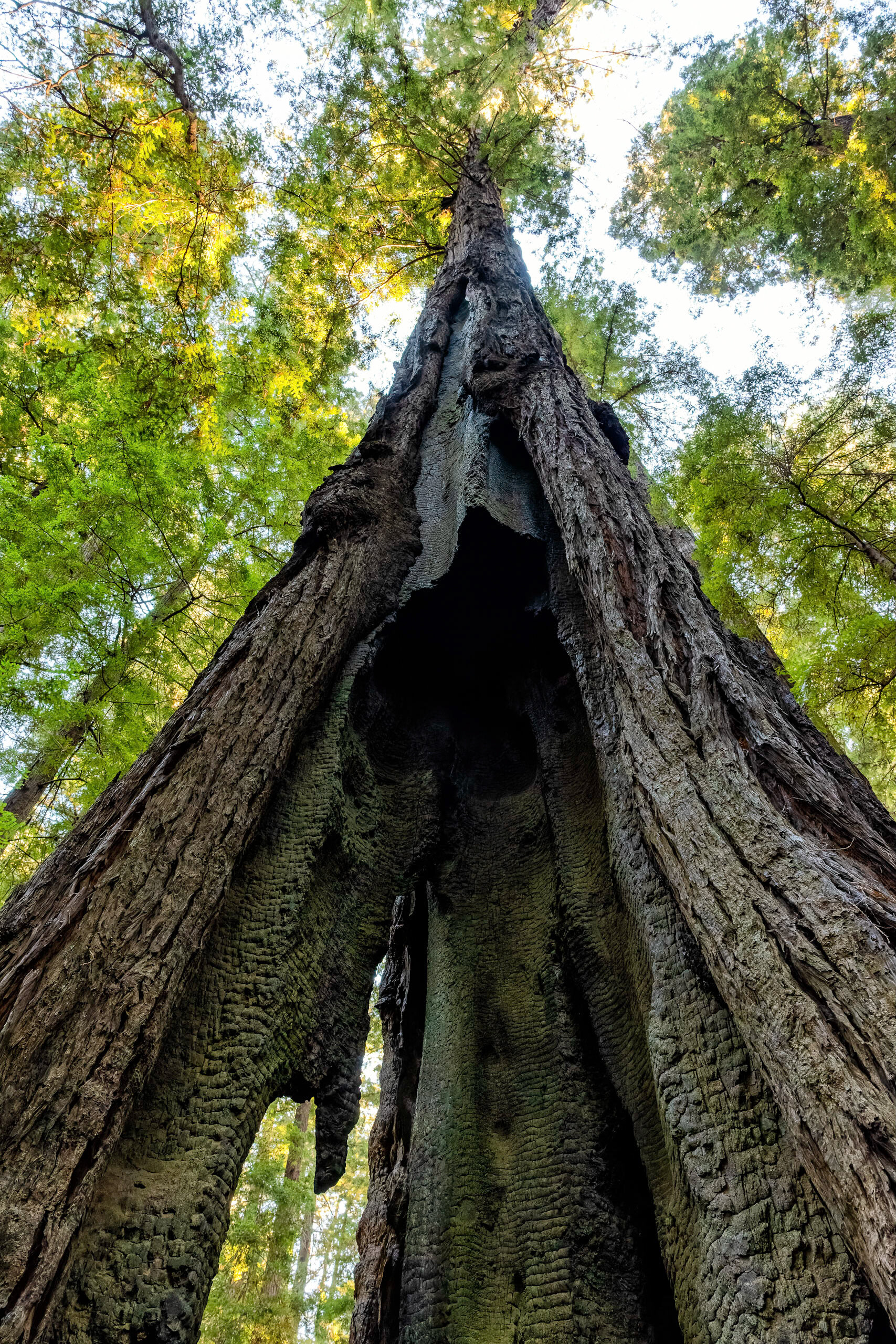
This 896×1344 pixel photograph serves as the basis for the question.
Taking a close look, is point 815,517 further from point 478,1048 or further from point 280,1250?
point 280,1250

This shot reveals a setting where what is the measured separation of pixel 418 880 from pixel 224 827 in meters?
1.13

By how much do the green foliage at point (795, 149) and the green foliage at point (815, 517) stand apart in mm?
1992

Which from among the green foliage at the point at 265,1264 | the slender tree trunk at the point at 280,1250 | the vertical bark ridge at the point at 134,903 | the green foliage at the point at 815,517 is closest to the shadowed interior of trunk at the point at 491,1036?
the vertical bark ridge at the point at 134,903

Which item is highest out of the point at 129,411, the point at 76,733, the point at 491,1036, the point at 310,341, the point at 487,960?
the point at 310,341

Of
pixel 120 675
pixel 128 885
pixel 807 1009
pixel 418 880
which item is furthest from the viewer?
pixel 120 675

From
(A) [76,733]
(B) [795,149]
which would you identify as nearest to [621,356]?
(B) [795,149]

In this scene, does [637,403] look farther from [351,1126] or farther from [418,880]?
[351,1126]

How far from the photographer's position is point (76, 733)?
227 inches

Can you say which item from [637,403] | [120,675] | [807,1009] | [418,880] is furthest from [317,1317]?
[637,403]

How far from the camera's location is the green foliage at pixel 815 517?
22.5ft

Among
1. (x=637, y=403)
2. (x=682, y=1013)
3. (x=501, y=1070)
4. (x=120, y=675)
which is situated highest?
(x=637, y=403)

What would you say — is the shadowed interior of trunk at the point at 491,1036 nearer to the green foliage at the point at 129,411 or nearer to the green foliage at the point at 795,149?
the green foliage at the point at 129,411

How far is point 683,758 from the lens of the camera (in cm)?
217

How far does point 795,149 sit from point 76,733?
10.7 metres
